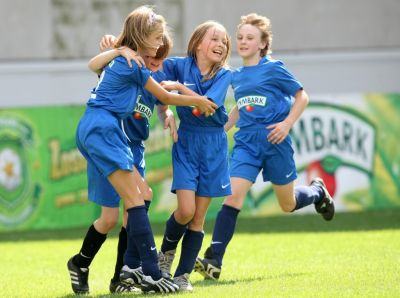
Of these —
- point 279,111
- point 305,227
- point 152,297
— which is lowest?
point 305,227

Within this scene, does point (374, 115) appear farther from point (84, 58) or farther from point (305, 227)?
point (84, 58)

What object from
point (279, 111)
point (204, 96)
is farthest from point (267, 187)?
point (204, 96)

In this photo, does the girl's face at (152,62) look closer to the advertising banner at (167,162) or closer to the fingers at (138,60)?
the fingers at (138,60)

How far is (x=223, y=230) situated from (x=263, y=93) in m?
1.13

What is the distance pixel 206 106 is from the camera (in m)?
7.14

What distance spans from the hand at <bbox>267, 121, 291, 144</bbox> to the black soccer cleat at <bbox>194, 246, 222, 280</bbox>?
1013 millimetres

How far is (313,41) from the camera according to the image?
67.2ft

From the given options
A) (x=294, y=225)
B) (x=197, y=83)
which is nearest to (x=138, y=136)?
(x=197, y=83)

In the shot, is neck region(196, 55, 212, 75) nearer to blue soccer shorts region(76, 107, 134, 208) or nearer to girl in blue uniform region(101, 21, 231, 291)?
girl in blue uniform region(101, 21, 231, 291)

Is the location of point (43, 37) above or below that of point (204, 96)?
below

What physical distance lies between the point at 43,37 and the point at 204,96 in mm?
13144

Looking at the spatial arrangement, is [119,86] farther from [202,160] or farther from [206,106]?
[202,160]

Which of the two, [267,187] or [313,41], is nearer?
[267,187]

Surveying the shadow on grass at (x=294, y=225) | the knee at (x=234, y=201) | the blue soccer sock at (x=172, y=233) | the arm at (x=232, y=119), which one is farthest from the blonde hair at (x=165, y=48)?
the shadow on grass at (x=294, y=225)
